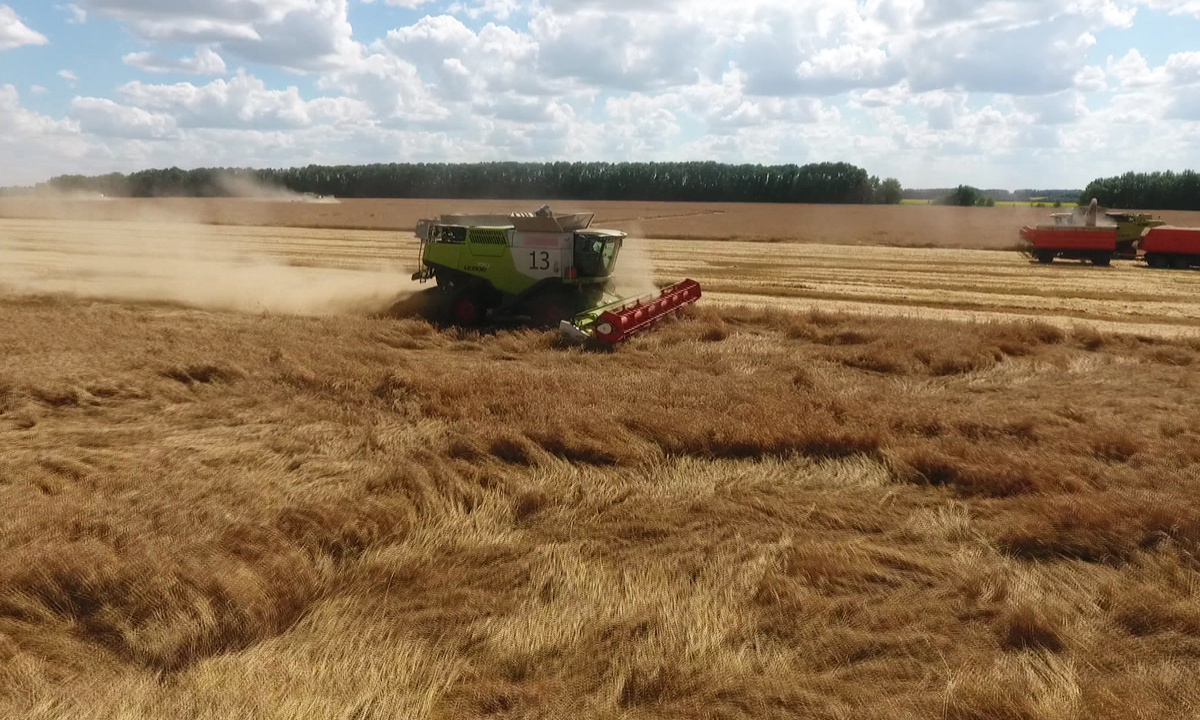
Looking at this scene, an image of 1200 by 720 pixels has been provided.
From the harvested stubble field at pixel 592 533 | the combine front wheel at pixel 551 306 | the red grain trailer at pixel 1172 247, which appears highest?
the red grain trailer at pixel 1172 247

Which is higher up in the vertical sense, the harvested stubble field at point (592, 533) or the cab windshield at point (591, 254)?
the cab windshield at point (591, 254)

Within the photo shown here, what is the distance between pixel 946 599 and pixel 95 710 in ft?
14.2

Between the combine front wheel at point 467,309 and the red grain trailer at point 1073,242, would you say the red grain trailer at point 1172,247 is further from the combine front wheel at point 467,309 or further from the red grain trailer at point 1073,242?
the combine front wheel at point 467,309

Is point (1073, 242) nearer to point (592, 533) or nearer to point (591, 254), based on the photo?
point (591, 254)

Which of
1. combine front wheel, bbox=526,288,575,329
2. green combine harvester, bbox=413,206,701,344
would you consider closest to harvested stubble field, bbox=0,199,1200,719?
combine front wheel, bbox=526,288,575,329

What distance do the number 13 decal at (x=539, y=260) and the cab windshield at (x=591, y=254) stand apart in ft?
1.62

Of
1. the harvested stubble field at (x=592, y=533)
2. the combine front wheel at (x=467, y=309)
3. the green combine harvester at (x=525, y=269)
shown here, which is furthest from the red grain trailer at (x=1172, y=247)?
the combine front wheel at (x=467, y=309)

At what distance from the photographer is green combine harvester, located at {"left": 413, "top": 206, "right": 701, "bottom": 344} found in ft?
48.0

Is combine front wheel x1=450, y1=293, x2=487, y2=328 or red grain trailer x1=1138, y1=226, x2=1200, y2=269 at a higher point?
red grain trailer x1=1138, y1=226, x2=1200, y2=269

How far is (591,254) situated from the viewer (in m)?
→ 14.6

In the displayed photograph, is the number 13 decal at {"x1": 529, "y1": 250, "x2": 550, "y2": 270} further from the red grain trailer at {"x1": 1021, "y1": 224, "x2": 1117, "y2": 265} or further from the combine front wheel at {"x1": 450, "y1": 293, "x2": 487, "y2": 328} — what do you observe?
the red grain trailer at {"x1": 1021, "y1": 224, "x2": 1117, "y2": 265}

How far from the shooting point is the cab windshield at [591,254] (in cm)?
1463

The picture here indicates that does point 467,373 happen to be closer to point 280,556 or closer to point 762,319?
point 280,556

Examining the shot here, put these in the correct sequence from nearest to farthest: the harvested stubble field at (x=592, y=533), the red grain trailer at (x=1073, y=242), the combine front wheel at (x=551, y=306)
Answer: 1. the harvested stubble field at (x=592, y=533)
2. the combine front wheel at (x=551, y=306)
3. the red grain trailer at (x=1073, y=242)
